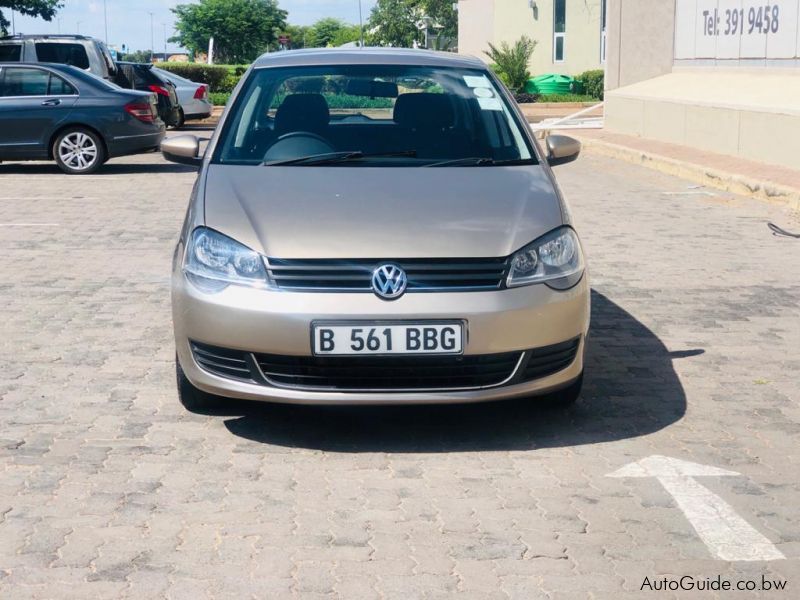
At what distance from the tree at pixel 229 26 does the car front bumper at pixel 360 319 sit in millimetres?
79386

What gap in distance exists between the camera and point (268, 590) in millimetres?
3658

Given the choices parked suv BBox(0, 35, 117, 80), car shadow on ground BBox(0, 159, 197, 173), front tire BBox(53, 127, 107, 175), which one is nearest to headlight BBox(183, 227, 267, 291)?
car shadow on ground BBox(0, 159, 197, 173)

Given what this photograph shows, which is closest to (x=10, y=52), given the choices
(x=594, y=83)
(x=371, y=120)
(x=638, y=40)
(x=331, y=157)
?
(x=638, y=40)

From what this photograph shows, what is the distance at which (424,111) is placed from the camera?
632cm

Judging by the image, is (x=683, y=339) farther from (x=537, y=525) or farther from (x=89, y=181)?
(x=89, y=181)

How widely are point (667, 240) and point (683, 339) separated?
4229mm

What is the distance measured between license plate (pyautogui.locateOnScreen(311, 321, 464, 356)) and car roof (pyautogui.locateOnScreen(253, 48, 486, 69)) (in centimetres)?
214

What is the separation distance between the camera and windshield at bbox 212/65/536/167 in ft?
19.5

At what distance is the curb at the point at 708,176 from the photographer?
13.6 metres

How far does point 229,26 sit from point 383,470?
265 ft

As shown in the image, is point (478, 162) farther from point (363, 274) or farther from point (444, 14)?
point (444, 14)

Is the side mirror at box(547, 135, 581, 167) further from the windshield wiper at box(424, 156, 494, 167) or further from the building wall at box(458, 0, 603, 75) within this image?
the building wall at box(458, 0, 603, 75)

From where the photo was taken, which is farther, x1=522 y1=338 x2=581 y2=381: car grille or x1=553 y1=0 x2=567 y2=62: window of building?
x1=553 y1=0 x2=567 y2=62: window of building

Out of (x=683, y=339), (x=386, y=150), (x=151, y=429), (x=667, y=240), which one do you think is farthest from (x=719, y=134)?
(x=151, y=429)
